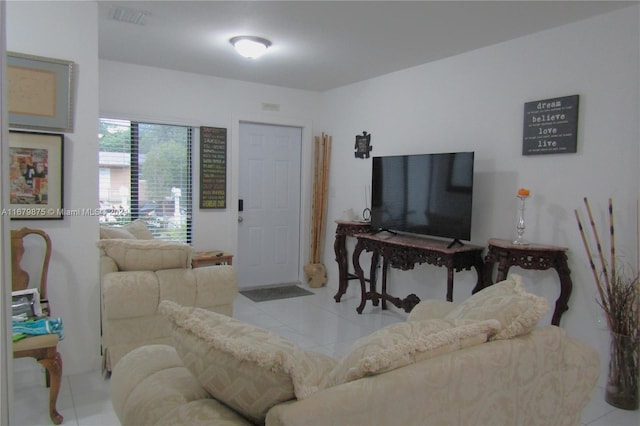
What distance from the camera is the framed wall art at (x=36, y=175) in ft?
8.53

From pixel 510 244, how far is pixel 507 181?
620mm

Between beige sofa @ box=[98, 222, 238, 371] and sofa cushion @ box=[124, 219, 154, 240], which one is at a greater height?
sofa cushion @ box=[124, 219, 154, 240]

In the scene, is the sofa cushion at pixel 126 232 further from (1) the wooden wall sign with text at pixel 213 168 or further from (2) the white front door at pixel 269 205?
(2) the white front door at pixel 269 205

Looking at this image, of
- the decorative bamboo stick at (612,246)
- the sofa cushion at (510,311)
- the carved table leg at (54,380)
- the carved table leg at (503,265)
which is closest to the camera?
the sofa cushion at (510,311)

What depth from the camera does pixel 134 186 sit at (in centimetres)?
443

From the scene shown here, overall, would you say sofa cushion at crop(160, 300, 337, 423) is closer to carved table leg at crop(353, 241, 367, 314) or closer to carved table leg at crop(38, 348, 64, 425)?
carved table leg at crop(38, 348, 64, 425)

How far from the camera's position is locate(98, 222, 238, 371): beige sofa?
8.38 feet

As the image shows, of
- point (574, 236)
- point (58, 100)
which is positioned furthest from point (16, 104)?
point (574, 236)

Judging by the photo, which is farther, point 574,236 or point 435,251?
point 435,251

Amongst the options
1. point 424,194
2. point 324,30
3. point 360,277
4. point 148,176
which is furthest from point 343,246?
point 324,30

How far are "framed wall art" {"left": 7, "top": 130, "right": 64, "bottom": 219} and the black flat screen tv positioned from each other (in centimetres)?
268

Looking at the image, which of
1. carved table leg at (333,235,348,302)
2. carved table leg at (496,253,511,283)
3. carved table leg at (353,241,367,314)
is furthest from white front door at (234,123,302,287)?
carved table leg at (496,253,511,283)

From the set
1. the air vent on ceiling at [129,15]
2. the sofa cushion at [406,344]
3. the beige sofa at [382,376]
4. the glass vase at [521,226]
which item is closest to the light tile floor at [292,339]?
the glass vase at [521,226]

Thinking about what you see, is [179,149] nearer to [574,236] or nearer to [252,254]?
[252,254]
